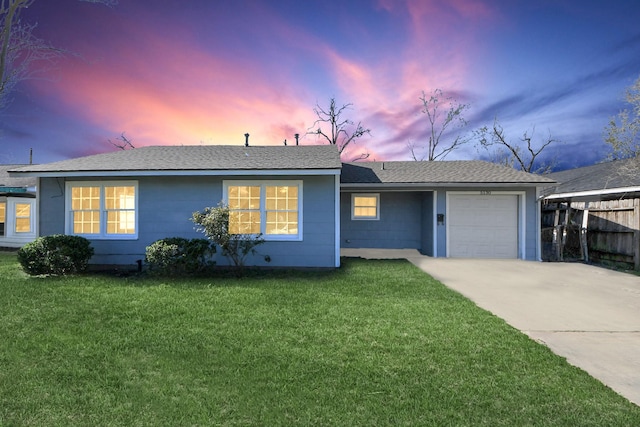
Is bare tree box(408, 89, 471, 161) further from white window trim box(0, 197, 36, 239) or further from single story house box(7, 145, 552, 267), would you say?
white window trim box(0, 197, 36, 239)

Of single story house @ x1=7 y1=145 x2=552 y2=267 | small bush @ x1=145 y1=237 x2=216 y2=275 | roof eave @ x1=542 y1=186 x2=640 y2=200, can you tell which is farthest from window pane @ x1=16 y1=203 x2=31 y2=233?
roof eave @ x1=542 y1=186 x2=640 y2=200

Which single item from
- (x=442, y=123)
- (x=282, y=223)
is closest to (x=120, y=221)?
(x=282, y=223)

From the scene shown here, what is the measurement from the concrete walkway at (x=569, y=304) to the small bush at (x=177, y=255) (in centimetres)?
577

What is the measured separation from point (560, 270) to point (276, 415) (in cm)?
993

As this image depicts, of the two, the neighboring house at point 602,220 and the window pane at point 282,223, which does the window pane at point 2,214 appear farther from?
the neighboring house at point 602,220

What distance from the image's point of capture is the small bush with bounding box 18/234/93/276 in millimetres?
8062

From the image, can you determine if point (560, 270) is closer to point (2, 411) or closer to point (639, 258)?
point (639, 258)

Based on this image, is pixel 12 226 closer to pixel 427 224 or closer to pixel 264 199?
pixel 264 199

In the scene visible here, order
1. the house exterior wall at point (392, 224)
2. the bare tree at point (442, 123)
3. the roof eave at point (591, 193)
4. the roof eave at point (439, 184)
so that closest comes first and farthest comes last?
the roof eave at point (591, 193)
the roof eave at point (439, 184)
the house exterior wall at point (392, 224)
the bare tree at point (442, 123)

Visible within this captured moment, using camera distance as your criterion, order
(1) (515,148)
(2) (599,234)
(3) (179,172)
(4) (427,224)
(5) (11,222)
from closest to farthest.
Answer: (3) (179,172), (2) (599,234), (4) (427,224), (5) (11,222), (1) (515,148)

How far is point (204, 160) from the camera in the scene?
10.0 meters

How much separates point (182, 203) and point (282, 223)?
2.81 m

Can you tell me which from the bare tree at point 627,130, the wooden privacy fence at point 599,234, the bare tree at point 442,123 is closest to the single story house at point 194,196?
the wooden privacy fence at point 599,234

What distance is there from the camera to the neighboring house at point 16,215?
51.3 feet
